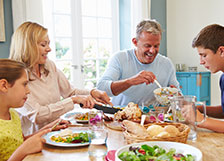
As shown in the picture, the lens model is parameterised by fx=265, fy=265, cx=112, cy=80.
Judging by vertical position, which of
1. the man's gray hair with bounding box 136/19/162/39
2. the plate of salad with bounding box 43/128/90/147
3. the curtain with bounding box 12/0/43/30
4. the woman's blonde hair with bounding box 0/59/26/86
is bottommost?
the plate of salad with bounding box 43/128/90/147

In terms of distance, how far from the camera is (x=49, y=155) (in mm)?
1149

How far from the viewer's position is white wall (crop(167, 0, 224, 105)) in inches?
191

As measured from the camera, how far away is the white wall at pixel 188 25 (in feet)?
15.9

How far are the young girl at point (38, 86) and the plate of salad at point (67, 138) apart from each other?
14.0 inches

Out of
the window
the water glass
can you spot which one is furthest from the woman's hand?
the window

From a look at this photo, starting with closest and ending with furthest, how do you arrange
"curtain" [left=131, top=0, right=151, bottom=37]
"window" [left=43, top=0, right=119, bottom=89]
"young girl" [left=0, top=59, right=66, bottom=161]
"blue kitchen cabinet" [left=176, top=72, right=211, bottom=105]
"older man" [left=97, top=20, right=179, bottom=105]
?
1. "young girl" [left=0, top=59, right=66, bottom=161]
2. "older man" [left=97, top=20, right=179, bottom=105]
3. "window" [left=43, top=0, right=119, bottom=89]
4. "curtain" [left=131, top=0, right=151, bottom=37]
5. "blue kitchen cabinet" [left=176, top=72, right=211, bottom=105]

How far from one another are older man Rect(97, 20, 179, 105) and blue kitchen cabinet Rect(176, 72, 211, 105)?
2.22 meters

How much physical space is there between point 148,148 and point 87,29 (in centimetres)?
343

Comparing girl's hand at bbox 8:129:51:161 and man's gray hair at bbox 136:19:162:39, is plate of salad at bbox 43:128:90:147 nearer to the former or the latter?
girl's hand at bbox 8:129:51:161

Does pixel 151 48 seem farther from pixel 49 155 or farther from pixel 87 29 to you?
pixel 87 29

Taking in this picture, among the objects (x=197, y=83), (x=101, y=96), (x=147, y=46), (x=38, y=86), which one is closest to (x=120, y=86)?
(x=101, y=96)

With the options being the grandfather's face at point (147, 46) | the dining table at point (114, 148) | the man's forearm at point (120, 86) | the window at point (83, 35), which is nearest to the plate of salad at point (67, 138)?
the dining table at point (114, 148)

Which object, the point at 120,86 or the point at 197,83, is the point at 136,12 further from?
the point at 120,86

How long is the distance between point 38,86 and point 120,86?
0.70m
